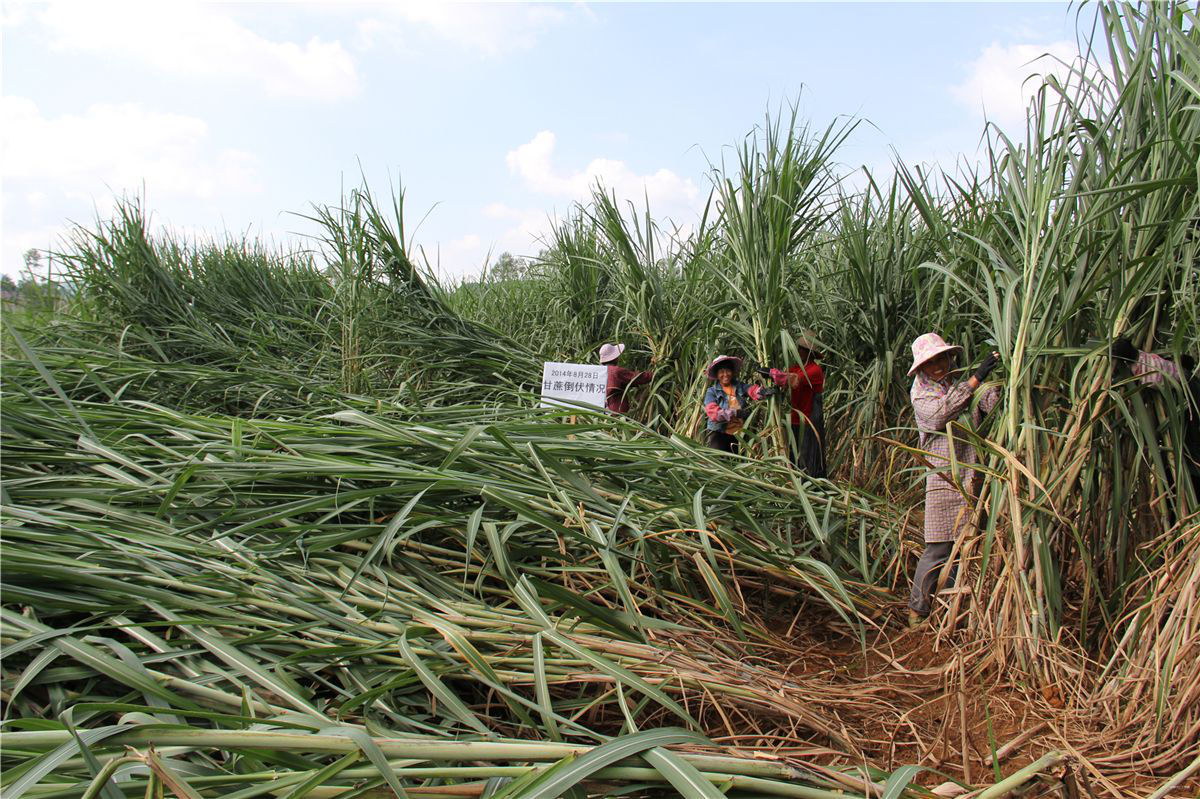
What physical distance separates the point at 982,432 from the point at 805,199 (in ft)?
4.86

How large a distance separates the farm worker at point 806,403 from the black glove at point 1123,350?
4.67 ft

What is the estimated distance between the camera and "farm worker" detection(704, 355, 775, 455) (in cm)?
337

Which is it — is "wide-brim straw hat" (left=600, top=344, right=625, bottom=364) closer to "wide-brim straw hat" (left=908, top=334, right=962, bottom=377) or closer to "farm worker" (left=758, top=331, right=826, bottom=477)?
"farm worker" (left=758, top=331, right=826, bottom=477)

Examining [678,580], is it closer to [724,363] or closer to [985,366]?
[985,366]

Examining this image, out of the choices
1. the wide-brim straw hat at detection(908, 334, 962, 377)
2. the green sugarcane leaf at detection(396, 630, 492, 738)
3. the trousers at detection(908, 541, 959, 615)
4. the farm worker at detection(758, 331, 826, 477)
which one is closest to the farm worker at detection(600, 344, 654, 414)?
the farm worker at detection(758, 331, 826, 477)

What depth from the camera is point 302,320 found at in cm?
528

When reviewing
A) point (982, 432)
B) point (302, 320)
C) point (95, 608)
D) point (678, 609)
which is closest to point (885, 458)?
point (982, 432)

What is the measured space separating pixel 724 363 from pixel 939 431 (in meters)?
1.30

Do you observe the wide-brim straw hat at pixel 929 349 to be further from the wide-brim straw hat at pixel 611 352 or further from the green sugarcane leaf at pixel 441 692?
the wide-brim straw hat at pixel 611 352

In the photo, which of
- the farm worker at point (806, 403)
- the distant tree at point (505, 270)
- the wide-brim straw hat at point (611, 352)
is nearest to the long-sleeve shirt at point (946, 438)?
the farm worker at point (806, 403)

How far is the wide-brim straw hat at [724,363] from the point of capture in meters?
3.38

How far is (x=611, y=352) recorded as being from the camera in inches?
169

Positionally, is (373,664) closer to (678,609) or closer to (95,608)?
(95,608)

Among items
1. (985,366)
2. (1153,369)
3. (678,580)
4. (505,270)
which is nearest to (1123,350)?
(1153,369)
